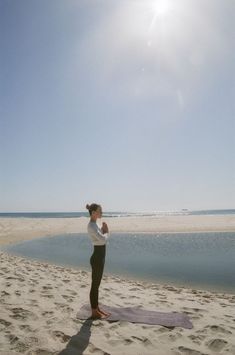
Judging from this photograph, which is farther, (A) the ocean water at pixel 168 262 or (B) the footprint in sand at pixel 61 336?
(A) the ocean water at pixel 168 262

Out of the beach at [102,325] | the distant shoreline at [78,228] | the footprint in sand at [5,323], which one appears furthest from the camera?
the distant shoreline at [78,228]

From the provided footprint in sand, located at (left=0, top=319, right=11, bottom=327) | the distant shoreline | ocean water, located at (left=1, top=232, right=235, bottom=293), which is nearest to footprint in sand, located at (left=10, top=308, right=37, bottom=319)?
footprint in sand, located at (left=0, top=319, right=11, bottom=327)

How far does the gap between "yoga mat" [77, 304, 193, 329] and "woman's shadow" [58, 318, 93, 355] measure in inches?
22.9

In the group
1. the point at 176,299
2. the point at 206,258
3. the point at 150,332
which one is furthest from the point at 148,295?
the point at 206,258

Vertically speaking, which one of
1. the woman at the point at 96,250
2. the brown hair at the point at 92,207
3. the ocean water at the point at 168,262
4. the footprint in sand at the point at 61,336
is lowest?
the ocean water at the point at 168,262

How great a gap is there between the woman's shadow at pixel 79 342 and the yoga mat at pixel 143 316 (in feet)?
Answer: 1.91

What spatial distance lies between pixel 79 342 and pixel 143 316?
1.81m

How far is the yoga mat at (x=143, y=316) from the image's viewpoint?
6.48 m

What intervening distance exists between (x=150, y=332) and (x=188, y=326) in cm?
86

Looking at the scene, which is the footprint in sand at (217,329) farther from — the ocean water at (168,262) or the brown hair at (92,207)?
the ocean water at (168,262)

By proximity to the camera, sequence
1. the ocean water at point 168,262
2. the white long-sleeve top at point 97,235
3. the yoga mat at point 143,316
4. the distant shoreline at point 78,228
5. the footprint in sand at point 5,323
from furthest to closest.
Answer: the distant shoreline at point 78,228 → the ocean water at point 168,262 → the white long-sleeve top at point 97,235 → the yoga mat at point 143,316 → the footprint in sand at point 5,323

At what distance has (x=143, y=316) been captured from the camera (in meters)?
6.86

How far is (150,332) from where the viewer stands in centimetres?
602

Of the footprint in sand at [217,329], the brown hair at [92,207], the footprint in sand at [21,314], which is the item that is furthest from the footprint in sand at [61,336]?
the footprint in sand at [217,329]
